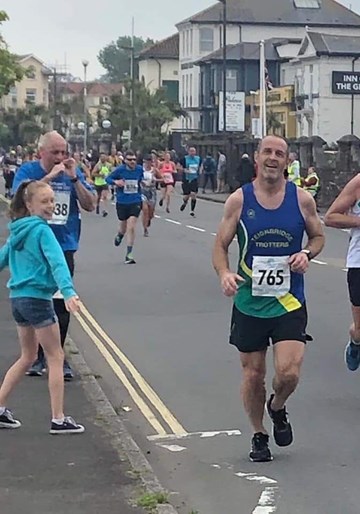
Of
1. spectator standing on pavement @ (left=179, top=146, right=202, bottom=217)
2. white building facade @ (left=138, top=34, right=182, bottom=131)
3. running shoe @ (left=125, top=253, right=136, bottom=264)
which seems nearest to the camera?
running shoe @ (left=125, top=253, right=136, bottom=264)

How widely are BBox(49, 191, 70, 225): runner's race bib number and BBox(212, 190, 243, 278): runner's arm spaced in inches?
101

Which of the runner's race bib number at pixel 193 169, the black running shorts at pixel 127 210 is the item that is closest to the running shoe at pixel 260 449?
the black running shorts at pixel 127 210

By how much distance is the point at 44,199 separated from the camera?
8.25 metres

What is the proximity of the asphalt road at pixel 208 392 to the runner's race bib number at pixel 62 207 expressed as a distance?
141cm

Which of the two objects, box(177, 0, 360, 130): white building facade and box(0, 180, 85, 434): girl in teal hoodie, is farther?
box(177, 0, 360, 130): white building facade

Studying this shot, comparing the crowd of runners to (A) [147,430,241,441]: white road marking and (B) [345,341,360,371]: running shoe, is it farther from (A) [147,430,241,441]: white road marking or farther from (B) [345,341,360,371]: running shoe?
(B) [345,341,360,371]: running shoe

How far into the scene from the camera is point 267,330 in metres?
7.68

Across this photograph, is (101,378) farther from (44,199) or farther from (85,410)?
(44,199)

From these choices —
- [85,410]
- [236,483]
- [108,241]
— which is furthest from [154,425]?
[108,241]

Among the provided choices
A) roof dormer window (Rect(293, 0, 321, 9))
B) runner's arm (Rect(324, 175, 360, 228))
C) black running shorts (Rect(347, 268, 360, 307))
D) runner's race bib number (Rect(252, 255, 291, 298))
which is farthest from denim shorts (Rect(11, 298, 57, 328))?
roof dormer window (Rect(293, 0, 321, 9))

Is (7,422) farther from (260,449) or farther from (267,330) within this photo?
(267,330)

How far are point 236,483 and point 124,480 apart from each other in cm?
70

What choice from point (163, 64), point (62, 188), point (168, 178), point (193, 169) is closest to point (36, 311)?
point (62, 188)

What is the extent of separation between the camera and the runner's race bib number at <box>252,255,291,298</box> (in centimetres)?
758
